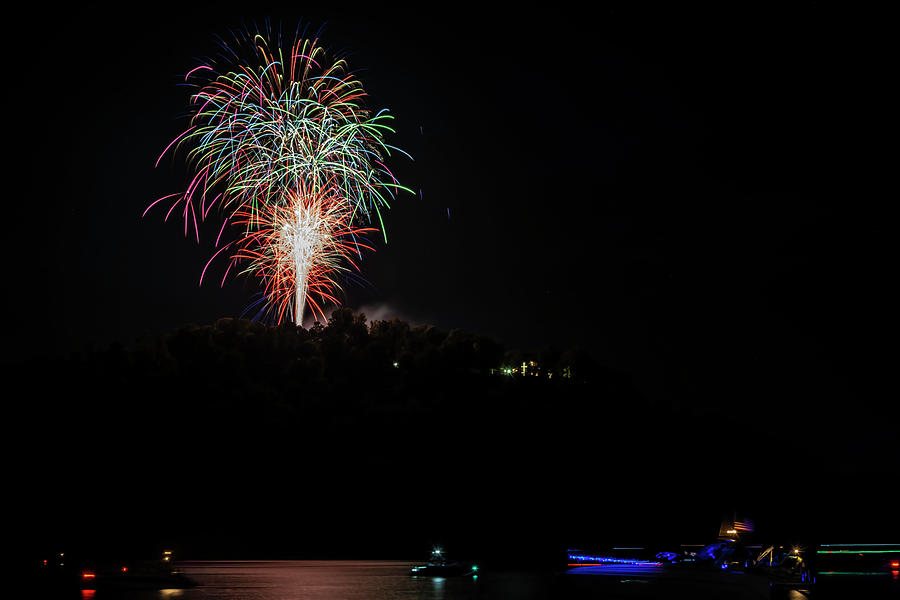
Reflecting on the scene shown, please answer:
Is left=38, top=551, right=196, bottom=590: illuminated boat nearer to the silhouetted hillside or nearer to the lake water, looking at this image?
the lake water

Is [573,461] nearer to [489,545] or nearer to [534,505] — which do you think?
[534,505]

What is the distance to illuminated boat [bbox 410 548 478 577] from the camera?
61425 mm

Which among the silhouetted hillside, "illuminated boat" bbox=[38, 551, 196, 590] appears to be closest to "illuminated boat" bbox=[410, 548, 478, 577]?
the silhouetted hillside

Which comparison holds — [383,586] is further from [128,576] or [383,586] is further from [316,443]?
[316,443]

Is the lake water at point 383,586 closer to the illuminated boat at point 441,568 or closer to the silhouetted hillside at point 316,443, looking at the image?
the illuminated boat at point 441,568

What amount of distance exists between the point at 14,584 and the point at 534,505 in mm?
44807

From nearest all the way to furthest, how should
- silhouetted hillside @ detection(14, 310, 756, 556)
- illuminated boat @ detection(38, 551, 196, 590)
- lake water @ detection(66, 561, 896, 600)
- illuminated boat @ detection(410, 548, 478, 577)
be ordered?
lake water @ detection(66, 561, 896, 600) < illuminated boat @ detection(38, 551, 196, 590) < illuminated boat @ detection(410, 548, 478, 577) < silhouetted hillside @ detection(14, 310, 756, 556)

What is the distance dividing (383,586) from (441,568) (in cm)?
1071

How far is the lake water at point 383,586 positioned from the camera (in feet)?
83.4

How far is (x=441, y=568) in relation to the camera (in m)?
61.9

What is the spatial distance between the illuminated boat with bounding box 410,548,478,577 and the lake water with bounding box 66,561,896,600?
53 cm

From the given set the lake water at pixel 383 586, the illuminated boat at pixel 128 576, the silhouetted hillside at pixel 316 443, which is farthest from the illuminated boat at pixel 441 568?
the illuminated boat at pixel 128 576

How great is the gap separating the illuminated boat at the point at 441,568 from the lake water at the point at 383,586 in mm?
530

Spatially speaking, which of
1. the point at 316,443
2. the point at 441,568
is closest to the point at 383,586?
the point at 441,568
